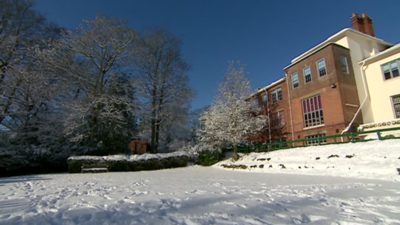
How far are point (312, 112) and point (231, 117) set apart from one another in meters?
7.39

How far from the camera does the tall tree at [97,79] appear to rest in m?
15.8

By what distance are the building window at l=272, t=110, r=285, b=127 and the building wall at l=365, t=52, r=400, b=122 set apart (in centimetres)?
737

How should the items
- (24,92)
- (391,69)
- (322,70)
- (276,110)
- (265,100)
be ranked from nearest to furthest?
1. (24,92)
2. (391,69)
3. (322,70)
4. (276,110)
5. (265,100)

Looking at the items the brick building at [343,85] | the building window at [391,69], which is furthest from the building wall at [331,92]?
the building window at [391,69]

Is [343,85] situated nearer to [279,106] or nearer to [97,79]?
[279,106]

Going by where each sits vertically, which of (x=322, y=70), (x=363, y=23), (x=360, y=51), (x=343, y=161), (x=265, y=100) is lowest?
(x=343, y=161)

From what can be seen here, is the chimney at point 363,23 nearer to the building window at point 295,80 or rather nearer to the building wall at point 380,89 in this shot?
the building wall at point 380,89

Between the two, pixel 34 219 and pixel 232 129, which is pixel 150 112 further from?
pixel 34 219

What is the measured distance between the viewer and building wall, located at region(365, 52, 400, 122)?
15.7m

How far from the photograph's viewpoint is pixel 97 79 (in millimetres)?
17078

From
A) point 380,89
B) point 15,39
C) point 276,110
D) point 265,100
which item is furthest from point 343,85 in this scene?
point 15,39

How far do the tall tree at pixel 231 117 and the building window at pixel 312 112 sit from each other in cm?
402

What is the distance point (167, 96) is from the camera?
20469 mm

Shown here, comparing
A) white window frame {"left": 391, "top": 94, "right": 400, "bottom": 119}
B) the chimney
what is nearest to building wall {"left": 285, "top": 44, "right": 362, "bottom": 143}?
→ white window frame {"left": 391, "top": 94, "right": 400, "bottom": 119}
